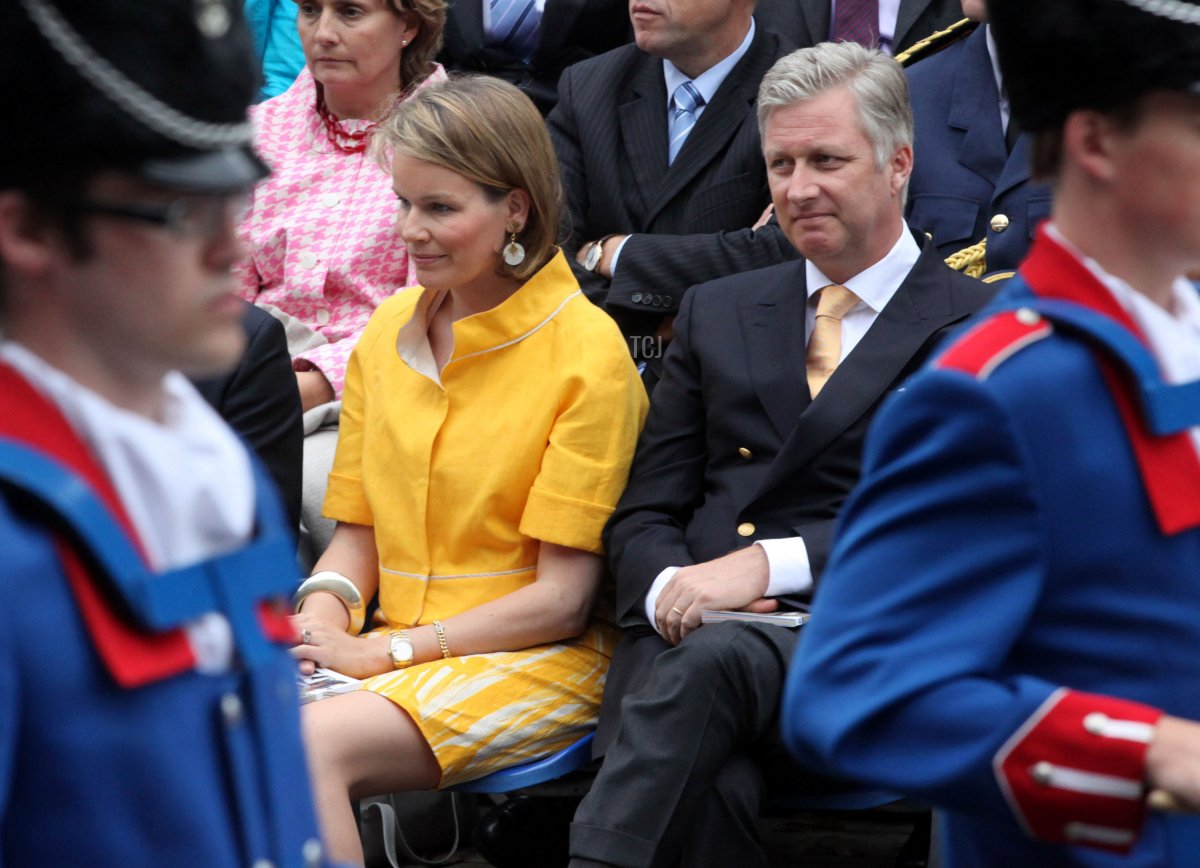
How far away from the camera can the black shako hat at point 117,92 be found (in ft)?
4.78

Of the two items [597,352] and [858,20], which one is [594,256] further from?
[858,20]

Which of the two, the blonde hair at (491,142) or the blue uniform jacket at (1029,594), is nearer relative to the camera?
the blue uniform jacket at (1029,594)

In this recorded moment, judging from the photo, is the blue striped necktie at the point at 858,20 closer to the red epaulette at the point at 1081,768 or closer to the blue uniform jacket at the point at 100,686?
the red epaulette at the point at 1081,768

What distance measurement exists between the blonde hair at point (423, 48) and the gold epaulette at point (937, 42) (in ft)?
4.50

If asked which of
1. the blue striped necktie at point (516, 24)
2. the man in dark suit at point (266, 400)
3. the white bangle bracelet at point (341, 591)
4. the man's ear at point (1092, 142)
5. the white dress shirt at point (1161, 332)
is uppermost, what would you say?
the man's ear at point (1092, 142)

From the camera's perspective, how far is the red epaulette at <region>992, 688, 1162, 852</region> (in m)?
1.65

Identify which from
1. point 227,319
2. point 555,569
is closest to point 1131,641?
point 227,319

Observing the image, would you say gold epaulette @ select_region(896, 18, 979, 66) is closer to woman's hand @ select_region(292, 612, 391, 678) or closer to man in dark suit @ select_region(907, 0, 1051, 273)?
man in dark suit @ select_region(907, 0, 1051, 273)

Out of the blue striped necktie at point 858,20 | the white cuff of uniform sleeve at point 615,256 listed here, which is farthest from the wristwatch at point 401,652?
the blue striped necktie at point 858,20

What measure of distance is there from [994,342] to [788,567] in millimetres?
2113

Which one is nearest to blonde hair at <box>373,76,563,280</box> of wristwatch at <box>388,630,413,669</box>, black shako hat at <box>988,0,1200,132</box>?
wristwatch at <box>388,630,413,669</box>

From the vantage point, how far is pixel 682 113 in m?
5.05

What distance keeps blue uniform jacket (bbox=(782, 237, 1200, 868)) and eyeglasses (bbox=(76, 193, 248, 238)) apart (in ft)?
2.22

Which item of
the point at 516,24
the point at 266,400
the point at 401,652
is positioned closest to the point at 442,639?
the point at 401,652
